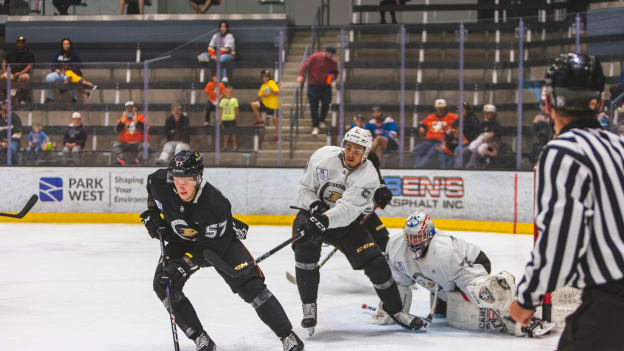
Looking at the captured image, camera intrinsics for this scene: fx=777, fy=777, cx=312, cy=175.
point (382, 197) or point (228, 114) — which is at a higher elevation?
point (228, 114)

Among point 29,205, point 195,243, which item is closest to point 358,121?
point 29,205

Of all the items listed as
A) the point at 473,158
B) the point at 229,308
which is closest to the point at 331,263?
the point at 229,308

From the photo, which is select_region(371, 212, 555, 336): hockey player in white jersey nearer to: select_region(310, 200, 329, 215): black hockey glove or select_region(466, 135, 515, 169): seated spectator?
select_region(310, 200, 329, 215): black hockey glove

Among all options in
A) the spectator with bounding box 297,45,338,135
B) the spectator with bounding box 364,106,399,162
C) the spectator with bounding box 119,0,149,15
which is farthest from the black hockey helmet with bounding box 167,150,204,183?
the spectator with bounding box 119,0,149,15

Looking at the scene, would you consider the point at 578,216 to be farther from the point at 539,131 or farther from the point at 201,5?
the point at 201,5

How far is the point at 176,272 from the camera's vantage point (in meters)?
3.53

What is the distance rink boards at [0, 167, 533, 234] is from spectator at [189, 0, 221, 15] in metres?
4.24

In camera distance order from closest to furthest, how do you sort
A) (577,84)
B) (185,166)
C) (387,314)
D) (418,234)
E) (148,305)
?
(577,84), (185,166), (418,234), (387,314), (148,305)

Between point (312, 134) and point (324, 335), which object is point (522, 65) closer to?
point (312, 134)

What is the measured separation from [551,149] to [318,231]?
233 centimetres

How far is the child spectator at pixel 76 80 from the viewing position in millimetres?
9953

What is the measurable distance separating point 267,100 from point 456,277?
5869mm

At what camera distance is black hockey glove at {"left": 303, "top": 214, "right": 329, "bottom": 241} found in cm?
400

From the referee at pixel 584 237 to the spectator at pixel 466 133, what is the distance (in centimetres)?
740
